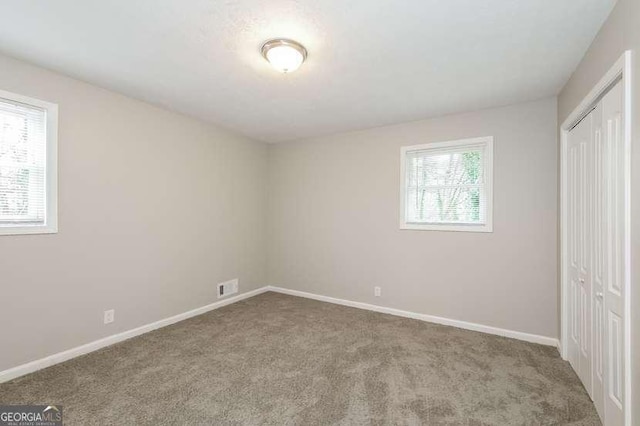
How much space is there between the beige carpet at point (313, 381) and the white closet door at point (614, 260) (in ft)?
1.22

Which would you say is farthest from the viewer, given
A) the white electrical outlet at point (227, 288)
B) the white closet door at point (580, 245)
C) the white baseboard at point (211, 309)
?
the white electrical outlet at point (227, 288)

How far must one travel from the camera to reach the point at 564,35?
1.95 metres

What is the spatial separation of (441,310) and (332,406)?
2.07 meters

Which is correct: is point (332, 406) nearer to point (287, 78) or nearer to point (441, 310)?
point (441, 310)

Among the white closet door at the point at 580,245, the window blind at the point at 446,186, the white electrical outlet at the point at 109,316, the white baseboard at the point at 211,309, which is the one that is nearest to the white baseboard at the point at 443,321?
the white baseboard at the point at 211,309

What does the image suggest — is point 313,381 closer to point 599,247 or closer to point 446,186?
point 599,247

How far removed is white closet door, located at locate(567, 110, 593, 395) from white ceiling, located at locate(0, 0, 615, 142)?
2.07 ft

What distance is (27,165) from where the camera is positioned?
7.95 ft

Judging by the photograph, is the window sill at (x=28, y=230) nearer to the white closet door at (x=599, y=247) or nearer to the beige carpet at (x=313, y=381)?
the beige carpet at (x=313, y=381)

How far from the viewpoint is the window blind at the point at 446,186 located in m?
3.40

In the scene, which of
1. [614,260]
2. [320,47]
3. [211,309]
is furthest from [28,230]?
[614,260]

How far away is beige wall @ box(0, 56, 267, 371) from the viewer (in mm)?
2402

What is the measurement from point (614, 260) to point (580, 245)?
687 millimetres

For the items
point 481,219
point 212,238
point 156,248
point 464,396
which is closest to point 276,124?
point 212,238
